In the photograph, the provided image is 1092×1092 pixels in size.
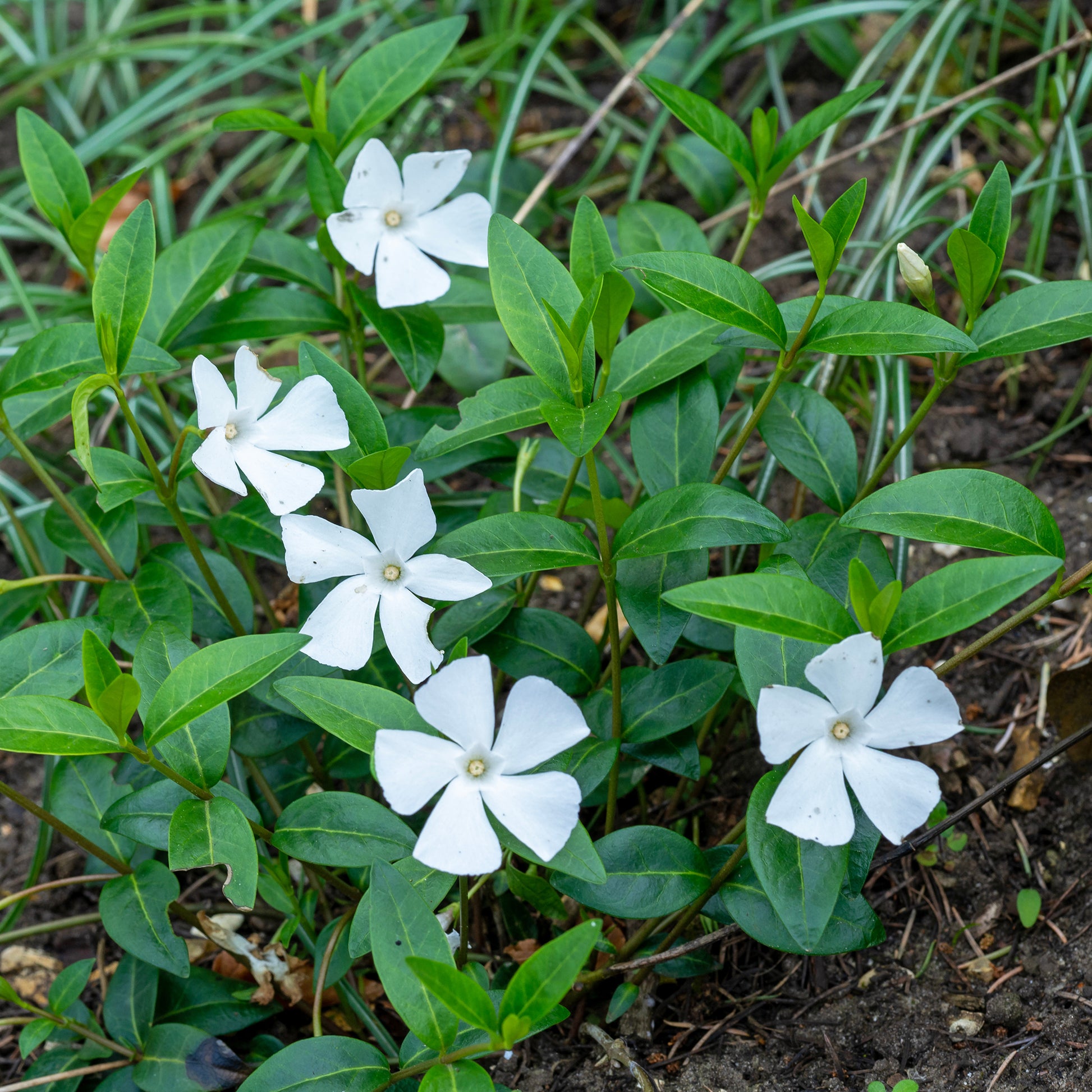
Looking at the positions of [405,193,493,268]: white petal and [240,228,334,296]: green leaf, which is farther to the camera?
[240,228,334,296]: green leaf

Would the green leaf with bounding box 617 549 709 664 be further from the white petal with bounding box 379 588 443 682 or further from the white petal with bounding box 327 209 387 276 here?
the white petal with bounding box 327 209 387 276

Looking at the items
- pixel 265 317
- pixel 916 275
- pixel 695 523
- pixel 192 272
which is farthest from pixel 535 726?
pixel 192 272

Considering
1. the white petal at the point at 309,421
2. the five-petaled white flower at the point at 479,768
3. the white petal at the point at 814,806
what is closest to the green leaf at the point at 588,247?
the white petal at the point at 309,421

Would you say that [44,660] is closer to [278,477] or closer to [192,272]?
[278,477]

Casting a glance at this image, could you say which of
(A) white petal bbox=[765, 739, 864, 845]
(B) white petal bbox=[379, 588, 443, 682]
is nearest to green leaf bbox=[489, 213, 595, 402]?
(B) white petal bbox=[379, 588, 443, 682]

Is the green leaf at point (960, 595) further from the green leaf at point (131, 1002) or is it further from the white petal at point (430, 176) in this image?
the green leaf at point (131, 1002)

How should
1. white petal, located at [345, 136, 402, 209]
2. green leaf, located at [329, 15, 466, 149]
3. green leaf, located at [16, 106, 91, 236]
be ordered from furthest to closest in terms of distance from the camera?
1. green leaf, located at [329, 15, 466, 149]
2. green leaf, located at [16, 106, 91, 236]
3. white petal, located at [345, 136, 402, 209]
